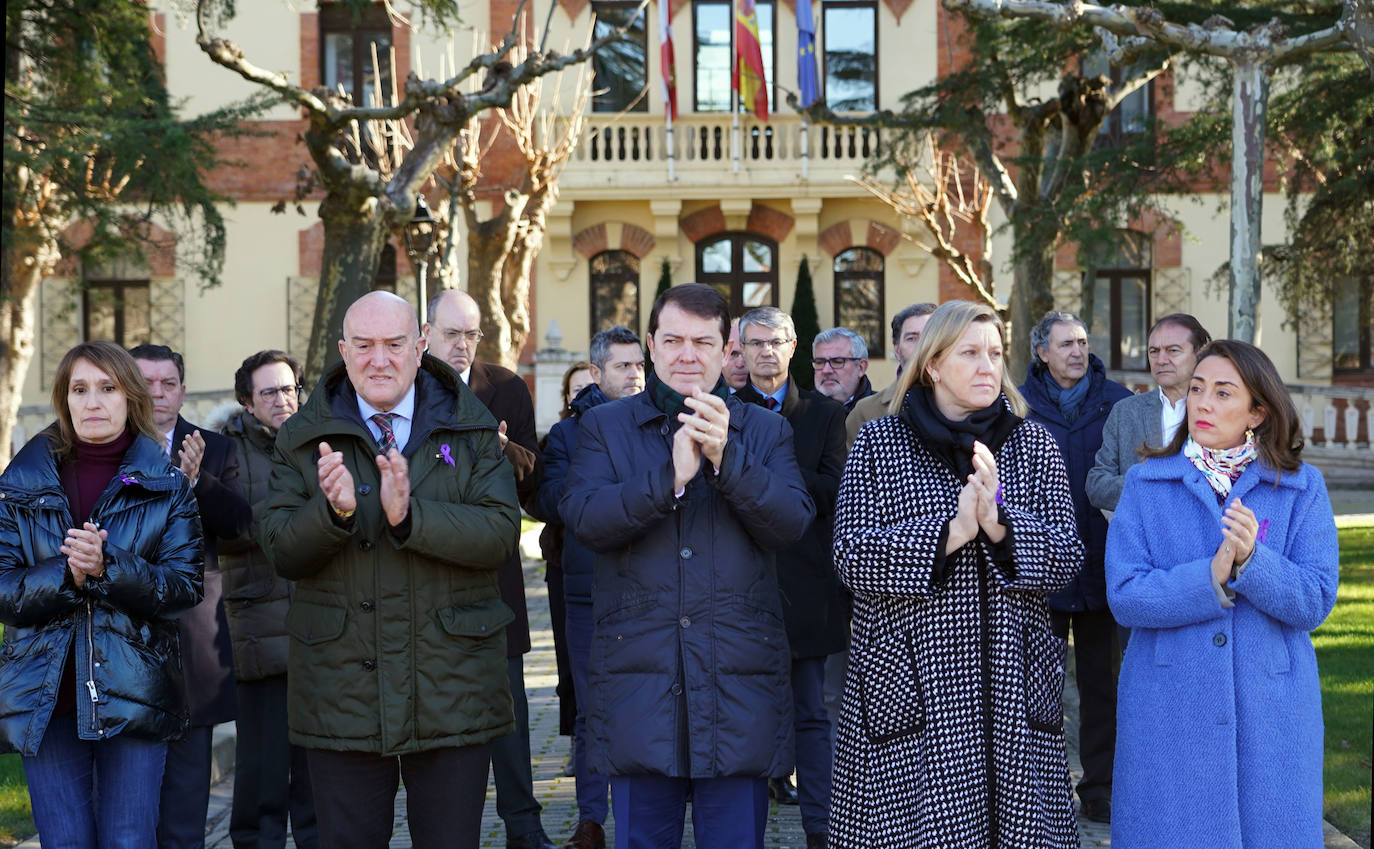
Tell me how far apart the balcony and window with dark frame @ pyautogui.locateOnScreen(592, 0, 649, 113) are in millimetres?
679

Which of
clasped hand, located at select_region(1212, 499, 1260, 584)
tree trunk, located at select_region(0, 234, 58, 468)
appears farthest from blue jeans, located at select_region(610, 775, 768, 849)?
tree trunk, located at select_region(0, 234, 58, 468)

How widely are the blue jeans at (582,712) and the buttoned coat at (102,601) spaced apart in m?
1.96

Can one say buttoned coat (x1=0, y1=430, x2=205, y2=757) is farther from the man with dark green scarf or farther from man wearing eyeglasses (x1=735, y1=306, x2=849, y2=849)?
man wearing eyeglasses (x1=735, y1=306, x2=849, y2=849)

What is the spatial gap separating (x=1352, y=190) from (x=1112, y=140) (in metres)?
11.3

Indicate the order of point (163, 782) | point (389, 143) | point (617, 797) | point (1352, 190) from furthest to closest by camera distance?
1. point (389, 143)
2. point (1352, 190)
3. point (163, 782)
4. point (617, 797)

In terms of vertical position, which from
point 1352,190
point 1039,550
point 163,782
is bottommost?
point 163,782

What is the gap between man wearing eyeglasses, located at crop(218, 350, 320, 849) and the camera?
568cm

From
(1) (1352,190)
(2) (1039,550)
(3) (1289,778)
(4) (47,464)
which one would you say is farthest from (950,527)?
(1) (1352,190)

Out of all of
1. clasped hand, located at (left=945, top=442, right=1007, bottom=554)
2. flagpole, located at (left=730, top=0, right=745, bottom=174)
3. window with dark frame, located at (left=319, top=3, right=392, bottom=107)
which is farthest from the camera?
window with dark frame, located at (left=319, top=3, right=392, bottom=107)

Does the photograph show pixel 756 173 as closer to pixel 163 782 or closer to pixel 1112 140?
pixel 1112 140

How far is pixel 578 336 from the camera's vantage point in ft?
87.8

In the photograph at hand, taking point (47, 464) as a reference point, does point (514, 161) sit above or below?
above

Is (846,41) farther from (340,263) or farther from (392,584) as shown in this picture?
(392,584)

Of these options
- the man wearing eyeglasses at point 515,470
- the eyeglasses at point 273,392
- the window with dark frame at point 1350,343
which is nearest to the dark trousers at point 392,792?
the man wearing eyeglasses at point 515,470
